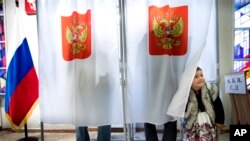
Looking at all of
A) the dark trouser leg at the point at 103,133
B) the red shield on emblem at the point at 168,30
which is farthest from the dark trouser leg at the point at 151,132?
the red shield on emblem at the point at 168,30

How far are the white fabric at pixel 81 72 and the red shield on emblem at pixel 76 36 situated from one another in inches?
1.5

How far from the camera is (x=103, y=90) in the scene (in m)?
2.21

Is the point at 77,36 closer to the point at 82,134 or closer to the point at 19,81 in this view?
the point at 82,134

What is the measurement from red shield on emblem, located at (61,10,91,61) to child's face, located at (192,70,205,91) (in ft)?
3.00

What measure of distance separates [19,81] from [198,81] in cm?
207

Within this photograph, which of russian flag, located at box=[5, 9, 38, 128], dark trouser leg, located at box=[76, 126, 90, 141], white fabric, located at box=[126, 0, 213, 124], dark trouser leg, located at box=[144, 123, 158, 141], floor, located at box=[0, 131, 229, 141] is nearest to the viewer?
white fabric, located at box=[126, 0, 213, 124]

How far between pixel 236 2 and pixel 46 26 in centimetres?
243

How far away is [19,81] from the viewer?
300 centimetres

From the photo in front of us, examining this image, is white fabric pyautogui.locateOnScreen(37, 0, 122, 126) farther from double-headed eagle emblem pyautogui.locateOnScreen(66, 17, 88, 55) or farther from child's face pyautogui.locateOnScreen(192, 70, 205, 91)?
child's face pyautogui.locateOnScreen(192, 70, 205, 91)

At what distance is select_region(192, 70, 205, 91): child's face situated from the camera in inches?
79.8

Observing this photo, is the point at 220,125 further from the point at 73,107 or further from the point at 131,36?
the point at 73,107

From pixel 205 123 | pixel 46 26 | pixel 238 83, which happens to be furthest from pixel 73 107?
pixel 238 83

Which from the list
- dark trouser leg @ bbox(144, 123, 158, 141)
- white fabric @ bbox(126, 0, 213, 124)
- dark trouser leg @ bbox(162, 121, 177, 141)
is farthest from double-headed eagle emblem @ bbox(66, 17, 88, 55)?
dark trouser leg @ bbox(162, 121, 177, 141)

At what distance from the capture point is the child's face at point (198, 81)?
79.8 inches
